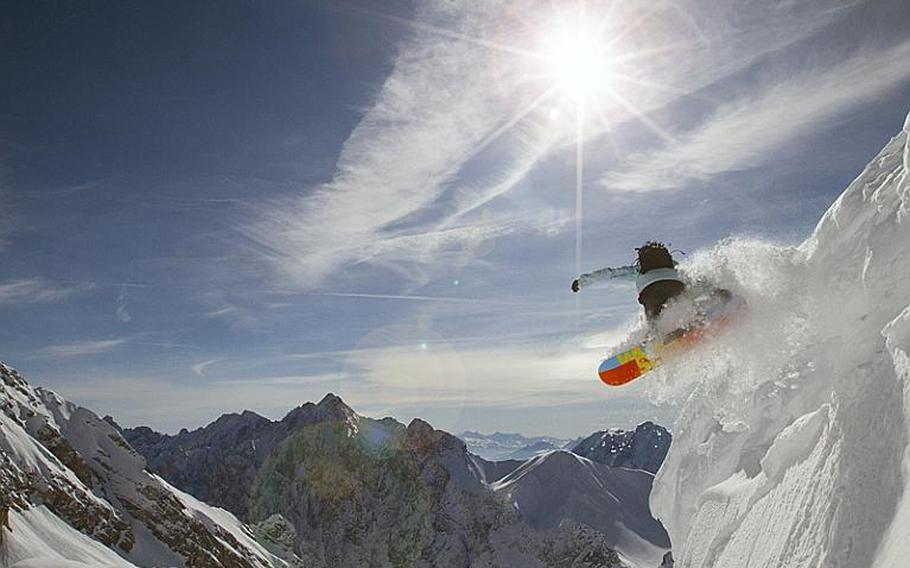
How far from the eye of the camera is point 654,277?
11.5 meters

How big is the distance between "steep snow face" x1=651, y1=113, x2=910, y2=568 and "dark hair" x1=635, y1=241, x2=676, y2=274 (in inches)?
62.3

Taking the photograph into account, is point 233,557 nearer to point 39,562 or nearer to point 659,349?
point 39,562

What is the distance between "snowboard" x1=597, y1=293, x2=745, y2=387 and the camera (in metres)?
9.20

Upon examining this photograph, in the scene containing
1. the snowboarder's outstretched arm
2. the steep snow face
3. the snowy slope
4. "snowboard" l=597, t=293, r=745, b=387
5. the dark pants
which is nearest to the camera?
the steep snow face

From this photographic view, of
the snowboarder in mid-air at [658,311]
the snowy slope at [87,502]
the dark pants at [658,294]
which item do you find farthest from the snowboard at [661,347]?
the snowy slope at [87,502]

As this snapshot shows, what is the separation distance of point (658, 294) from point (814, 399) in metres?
5.03

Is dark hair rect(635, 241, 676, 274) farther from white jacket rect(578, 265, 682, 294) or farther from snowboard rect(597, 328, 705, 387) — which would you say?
snowboard rect(597, 328, 705, 387)

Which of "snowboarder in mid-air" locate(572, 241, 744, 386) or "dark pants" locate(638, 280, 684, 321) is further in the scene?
"dark pants" locate(638, 280, 684, 321)

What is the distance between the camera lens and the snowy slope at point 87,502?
67875mm

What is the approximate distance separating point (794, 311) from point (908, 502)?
3677 millimetres

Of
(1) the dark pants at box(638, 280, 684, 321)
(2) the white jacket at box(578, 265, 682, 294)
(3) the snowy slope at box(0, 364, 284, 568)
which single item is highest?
(2) the white jacket at box(578, 265, 682, 294)

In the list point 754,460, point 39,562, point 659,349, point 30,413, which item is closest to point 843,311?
point 754,460

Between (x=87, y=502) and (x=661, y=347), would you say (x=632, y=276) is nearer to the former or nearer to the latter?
(x=661, y=347)

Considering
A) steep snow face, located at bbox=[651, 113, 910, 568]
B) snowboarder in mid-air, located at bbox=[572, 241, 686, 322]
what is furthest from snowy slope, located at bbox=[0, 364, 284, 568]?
steep snow face, located at bbox=[651, 113, 910, 568]
